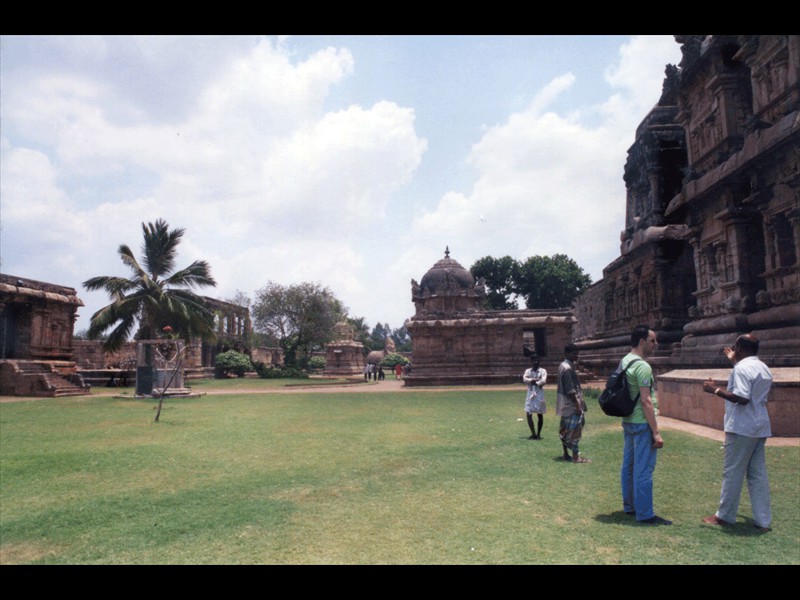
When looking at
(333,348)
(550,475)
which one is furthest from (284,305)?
(550,475)

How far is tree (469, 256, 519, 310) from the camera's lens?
60406 millimetres

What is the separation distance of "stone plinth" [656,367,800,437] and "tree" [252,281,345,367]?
3200 centimetres

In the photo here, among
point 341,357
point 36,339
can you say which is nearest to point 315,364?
point 341,357

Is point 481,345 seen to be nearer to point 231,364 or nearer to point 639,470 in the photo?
point 231,364

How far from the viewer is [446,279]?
38094 millimetres

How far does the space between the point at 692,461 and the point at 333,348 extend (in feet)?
133

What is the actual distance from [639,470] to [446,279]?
33.6m

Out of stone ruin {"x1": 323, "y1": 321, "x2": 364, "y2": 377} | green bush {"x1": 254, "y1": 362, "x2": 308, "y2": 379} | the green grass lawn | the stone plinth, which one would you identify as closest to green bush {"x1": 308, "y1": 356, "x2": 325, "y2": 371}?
stone ruin {"x1": 323, "y1": 321, "x2": 364, "y2": 377}

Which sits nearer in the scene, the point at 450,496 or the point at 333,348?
the point at 450,496

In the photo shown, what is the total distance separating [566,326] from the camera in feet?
90.2

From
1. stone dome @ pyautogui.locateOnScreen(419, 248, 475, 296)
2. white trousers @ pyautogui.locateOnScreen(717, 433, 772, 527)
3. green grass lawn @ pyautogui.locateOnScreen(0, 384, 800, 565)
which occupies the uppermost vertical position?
stone dome @ pyautogui.locateOnScreen(419, 248, 475, 296)

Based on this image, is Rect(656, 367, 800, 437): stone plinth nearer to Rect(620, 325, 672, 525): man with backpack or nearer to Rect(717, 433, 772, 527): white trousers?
Rect(717, 433, 772, 527): white trousers

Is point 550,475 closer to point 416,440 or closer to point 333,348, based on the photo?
point 416,440
